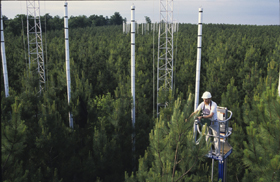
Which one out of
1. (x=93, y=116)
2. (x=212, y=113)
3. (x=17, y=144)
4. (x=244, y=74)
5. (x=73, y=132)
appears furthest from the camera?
(x=244, y=74)

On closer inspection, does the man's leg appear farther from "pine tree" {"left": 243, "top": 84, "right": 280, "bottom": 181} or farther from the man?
"pine tree" {"left": 243, "top": 84, "right": 280, "bottom": 181}

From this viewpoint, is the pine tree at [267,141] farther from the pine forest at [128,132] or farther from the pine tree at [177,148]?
the pine tree at [177,148]

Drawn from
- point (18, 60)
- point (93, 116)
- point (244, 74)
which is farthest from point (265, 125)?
point (18, 60)

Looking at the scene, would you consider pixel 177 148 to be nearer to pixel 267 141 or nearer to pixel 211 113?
pixel 211 113

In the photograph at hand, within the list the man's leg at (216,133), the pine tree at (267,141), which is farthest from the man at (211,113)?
the pine tree at (267,141)

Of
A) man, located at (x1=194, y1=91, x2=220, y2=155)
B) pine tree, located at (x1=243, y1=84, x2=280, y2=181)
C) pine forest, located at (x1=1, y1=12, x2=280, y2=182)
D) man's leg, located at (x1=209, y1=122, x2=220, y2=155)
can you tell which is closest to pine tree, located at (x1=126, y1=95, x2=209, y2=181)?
pine forest, located at (x1=1, y1=12, x2=280, y2=182)

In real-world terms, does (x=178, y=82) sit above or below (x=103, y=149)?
above

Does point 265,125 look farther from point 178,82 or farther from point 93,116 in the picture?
point 178,82

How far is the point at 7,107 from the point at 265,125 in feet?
27.2

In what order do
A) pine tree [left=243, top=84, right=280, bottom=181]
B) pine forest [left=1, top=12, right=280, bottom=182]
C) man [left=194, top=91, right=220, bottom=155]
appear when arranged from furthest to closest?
1. man [left=194, top=91, right=220, bottom=155]
2. pine forest [left=1, top=12, right=280, bottom=182]
3. pine tree [left=243, top=84, right=280, bottom=181]

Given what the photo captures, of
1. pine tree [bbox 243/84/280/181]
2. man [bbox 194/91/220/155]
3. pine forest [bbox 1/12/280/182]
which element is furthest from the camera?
man [bbox 194/91/220/155]

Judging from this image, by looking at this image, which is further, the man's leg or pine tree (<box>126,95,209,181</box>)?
the man's leg

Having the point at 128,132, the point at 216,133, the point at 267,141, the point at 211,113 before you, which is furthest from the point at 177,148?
the point at 128,132

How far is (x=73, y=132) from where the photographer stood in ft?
30.9
